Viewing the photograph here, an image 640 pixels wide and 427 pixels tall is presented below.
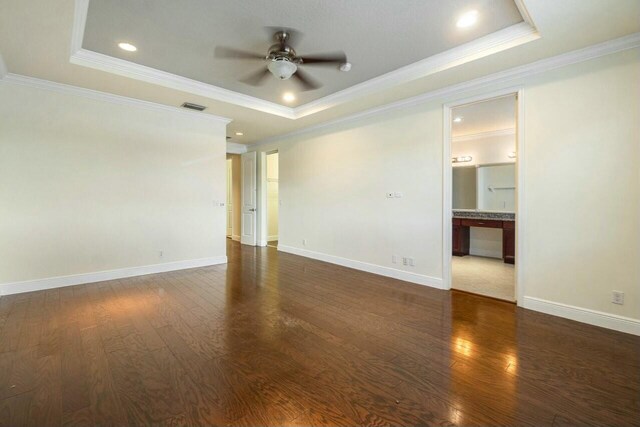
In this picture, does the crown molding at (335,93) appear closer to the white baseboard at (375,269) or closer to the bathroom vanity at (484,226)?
the white baseboard at (375,269)

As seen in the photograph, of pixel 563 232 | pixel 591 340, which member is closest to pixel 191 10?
pixel 563 232

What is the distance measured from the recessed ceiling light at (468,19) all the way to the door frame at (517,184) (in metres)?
1.08

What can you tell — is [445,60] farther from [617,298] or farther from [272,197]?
[272,197]

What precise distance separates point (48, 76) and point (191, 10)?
238cm

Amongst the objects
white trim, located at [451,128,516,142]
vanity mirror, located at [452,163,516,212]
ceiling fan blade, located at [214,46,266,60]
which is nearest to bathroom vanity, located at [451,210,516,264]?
vanity mirror, located at [452,163,516,212]

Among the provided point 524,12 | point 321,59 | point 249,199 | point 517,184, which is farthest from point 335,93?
point 249,199

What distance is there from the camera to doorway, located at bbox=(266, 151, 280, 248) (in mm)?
7836

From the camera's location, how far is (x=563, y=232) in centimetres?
291

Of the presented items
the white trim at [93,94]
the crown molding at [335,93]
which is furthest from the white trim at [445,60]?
the white trim at [93,94]

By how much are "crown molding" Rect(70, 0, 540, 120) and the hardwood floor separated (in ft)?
8.79

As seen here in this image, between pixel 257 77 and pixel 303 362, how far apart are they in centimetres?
302

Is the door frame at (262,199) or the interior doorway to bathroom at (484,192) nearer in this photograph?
the interior doorway to bathroom at (484,192)

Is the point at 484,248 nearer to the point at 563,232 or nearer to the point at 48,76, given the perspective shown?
the point at 563,232

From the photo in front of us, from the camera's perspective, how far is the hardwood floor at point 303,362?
1.58 meters
